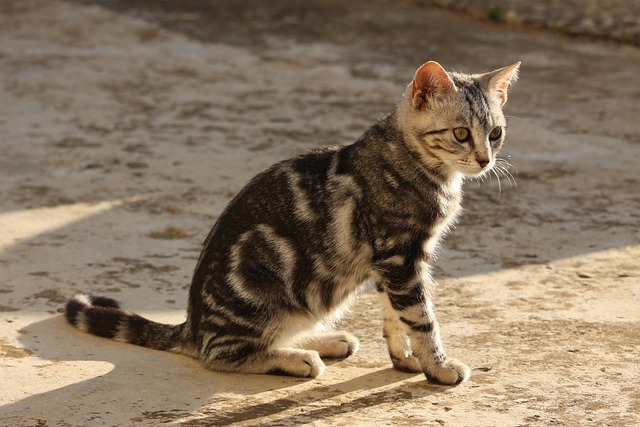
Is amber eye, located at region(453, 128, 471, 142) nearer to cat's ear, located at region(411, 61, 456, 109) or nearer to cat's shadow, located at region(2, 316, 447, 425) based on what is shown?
cat's ear, located at region(411, 61, 456, 109)

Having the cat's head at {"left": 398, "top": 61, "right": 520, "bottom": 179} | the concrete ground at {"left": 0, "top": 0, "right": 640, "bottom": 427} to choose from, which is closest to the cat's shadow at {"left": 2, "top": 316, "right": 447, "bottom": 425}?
the concrete ground at {"left": 0, "top": 0, "right": 640, "bottom": 427}

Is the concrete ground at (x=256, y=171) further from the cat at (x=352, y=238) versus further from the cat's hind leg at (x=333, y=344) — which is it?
the cat at (x=352, y=238)

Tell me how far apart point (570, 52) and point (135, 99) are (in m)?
3.96

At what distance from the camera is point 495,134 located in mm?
4480

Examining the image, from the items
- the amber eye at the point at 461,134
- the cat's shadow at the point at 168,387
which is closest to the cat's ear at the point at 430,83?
the amber eye at the point at 461,134

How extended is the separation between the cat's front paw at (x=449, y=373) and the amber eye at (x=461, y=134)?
906 mm

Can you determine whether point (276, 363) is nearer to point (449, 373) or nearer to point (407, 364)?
point (407, 364)

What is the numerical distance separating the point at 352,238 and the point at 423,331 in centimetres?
47

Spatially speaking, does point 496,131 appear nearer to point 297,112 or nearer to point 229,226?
point 229,226

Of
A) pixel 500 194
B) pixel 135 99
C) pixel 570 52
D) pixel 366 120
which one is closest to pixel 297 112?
pixel 366 120

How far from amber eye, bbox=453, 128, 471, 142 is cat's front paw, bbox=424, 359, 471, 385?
2.97ft

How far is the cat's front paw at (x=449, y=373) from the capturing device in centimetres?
429

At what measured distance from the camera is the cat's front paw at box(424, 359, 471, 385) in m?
4.29

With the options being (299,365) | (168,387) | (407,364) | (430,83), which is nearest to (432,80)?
(430,83)
